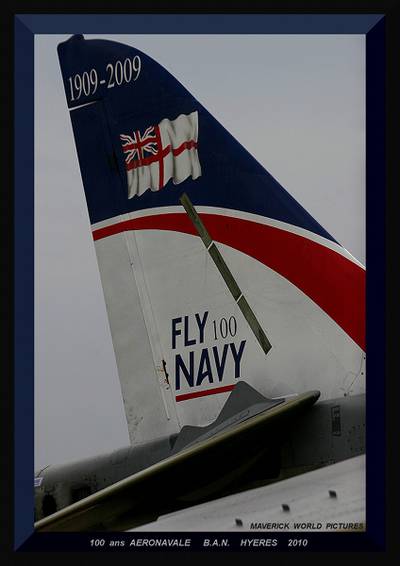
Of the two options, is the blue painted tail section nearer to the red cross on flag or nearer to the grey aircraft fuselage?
the red cross on flag

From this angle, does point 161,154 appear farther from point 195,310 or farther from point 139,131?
point 195,310

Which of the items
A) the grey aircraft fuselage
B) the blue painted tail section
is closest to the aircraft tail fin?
the blue painted tail section

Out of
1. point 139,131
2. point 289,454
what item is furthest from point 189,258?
point 289,454

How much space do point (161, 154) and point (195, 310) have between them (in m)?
1.35

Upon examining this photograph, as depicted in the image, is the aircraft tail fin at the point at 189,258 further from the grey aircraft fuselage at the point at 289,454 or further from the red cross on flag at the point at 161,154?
the grey aircraft fuselage at the point at 289,454

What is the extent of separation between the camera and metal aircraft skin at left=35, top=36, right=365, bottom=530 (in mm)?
8914

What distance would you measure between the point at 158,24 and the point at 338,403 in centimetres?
337

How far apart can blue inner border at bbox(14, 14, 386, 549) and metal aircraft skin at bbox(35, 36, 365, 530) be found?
0.56ft

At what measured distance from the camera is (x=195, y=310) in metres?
9.55

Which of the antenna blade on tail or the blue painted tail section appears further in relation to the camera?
the blue painted tail section

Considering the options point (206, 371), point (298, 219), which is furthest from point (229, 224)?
point (206, 371)

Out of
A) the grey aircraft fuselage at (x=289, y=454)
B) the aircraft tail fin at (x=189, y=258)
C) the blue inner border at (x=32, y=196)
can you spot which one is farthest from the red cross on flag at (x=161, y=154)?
the grey aircraft fuselage at (x=289, y=454)

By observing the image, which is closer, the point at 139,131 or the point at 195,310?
the point at 195,310

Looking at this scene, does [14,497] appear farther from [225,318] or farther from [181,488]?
[225,318]
